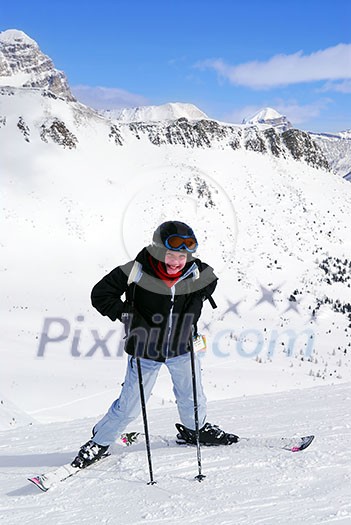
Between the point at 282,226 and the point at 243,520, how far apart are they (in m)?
41.8

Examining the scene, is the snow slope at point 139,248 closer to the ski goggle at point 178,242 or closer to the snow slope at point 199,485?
the snow slope at point 199,485

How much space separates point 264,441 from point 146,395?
55.2 inches

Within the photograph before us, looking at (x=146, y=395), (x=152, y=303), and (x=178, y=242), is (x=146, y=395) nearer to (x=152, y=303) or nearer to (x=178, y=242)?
(x=152, y=303)

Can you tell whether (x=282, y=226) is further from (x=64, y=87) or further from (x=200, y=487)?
(x=64, y=87)

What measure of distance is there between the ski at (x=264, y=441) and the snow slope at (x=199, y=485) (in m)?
0.09

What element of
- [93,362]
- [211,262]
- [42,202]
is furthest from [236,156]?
[93,362]

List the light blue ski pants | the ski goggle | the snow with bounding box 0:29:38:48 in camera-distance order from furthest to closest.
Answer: the snow with bounding box 0:29:38:48
the light blue ski pants
the ski goggle

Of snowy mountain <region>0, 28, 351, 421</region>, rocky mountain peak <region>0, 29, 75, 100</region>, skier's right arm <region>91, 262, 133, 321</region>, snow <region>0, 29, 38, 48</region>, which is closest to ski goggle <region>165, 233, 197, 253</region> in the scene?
skier's right arm <region>91, 262, 133, 321</region>

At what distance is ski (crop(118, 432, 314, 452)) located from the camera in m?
4.71

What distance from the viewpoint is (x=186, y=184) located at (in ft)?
141

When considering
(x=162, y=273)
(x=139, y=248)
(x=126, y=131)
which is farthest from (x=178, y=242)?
(x=126, y=131)

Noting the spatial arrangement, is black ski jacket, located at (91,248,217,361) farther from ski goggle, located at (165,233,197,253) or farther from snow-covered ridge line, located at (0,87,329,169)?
snow-covered ridge line, located at (0,87,329,169)

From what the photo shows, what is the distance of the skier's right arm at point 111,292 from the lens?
430 cm

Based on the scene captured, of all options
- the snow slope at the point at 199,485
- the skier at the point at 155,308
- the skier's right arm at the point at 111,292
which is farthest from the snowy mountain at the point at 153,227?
the skier's right arm at the point at 111,292
